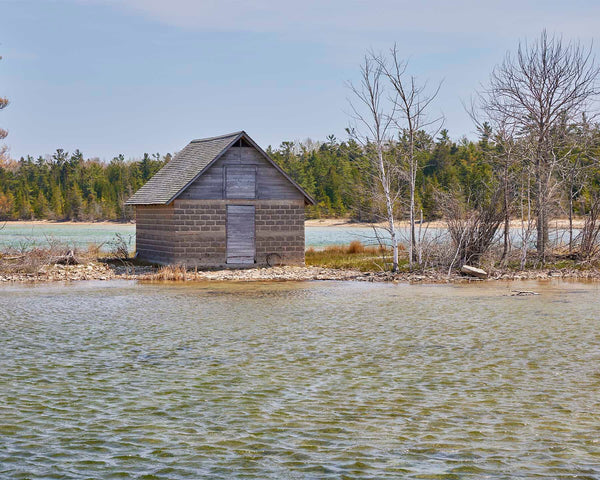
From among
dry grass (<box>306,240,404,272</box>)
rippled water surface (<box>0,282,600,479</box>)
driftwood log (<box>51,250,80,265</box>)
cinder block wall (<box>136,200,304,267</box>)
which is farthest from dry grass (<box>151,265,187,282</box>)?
rippled water surface (<box>0,282,600,479</box>)

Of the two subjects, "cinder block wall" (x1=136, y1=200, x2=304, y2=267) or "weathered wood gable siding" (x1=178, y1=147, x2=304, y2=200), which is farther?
"weathered wood gable siding" (x1=178, y1=147, x2=304, y2=200)

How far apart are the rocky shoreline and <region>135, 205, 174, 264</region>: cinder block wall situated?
0.99 metres

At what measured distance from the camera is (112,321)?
19.2 metres

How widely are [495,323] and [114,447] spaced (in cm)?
1233

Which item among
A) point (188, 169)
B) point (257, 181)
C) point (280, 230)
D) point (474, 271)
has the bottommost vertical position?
point (474, 271)

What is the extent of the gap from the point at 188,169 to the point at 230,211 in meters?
3.14

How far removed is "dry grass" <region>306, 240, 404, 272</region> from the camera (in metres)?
34.8

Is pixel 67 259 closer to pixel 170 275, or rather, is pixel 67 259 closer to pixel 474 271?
pixel 170 275

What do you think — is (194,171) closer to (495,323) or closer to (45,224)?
(495,323)

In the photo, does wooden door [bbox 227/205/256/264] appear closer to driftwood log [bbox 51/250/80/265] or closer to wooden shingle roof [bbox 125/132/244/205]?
wooden shingle roof [bbox 125/132/244/205]

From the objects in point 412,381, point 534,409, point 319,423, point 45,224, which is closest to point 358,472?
point 319,423

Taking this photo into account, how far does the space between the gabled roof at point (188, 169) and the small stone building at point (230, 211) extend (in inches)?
2.3

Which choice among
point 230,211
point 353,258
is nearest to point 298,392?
point 230,211

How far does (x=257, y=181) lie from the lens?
33000 mm
